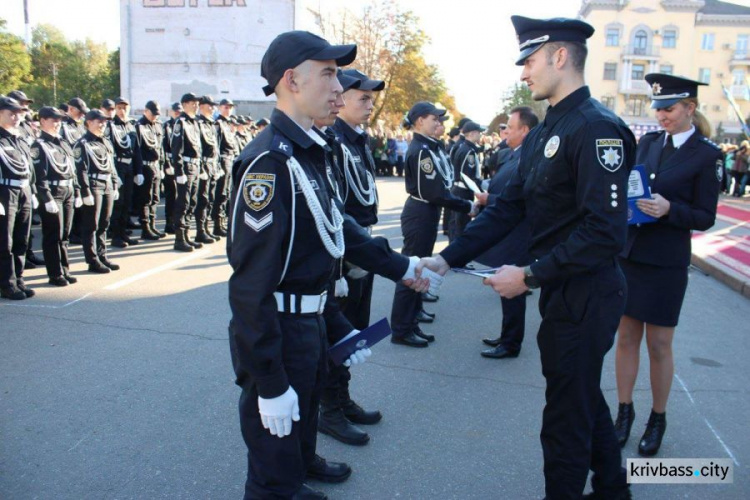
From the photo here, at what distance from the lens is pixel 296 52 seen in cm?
225

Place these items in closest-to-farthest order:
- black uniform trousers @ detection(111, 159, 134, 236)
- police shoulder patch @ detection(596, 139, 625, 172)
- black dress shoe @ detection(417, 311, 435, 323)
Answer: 1. police shoulder patch @ detection(596, 139, 625, 172)
2. black dress shoe @ detection(417, 311, 435, 323)
3. black uniform trousers @ detection(111, 159, 134, 236)

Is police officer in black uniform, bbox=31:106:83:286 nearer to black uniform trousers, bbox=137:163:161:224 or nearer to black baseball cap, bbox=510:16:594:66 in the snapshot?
black uniform trousers, bbox=137:163:161:224

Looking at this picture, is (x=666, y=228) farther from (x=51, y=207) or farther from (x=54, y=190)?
(x=54, y=190)

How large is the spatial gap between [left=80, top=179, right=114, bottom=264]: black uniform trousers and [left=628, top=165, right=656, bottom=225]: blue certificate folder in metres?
6.88

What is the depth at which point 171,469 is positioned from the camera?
3197 mm

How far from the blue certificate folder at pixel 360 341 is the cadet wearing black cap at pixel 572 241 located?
56 centimetres

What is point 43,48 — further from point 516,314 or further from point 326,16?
point 516,314

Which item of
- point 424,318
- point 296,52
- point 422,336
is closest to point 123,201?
point 424,318

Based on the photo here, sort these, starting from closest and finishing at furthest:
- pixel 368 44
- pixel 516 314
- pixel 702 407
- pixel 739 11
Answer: pixel 702 407 → pixel 516 314 → pixel 368 44 → pixel 739 11

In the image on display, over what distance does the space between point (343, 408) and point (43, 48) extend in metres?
62.6

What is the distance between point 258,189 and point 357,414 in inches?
87.9

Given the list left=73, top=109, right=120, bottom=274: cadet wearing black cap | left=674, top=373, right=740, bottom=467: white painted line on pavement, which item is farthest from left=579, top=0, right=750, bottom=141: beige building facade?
left=674, top=373, right=740, bottom=467: white painted line on pavement

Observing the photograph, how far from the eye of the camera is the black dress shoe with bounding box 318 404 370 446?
142 inches

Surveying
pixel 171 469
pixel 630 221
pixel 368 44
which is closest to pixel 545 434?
pixel 630 221
